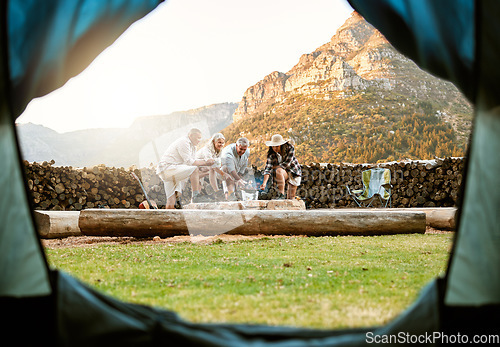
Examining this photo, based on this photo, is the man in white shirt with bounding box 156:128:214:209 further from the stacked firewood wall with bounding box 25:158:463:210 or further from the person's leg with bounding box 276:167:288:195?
the stacked firewood wall with bounding box 25:158:463:210

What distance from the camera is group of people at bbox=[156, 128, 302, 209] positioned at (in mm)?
7680

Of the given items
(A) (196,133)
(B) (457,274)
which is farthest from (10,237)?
(A) (196,133)

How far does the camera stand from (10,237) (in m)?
1.55

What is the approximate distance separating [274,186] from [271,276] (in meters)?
10.1

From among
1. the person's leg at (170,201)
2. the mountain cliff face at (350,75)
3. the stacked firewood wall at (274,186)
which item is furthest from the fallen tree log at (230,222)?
the mountain cliff face at (350,75)

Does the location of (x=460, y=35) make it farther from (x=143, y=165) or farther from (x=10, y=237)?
(x=143, y=165)

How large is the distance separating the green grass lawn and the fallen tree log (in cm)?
39

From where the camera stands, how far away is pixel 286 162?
373 inches

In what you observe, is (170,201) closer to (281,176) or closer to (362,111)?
(281,176)

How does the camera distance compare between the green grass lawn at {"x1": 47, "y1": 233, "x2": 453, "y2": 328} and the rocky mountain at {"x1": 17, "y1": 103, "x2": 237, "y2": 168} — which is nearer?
the green grass lawn at {"x1": 47, "y1": 233, "x2": 453, "y2": 328}

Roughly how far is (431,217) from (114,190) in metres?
9.00

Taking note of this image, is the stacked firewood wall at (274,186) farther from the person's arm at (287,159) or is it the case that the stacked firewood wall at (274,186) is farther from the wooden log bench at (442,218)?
the wooden log bench at (442,218)

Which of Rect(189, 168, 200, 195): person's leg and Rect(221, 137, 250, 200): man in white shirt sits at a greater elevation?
Rect(221, 137, 250, 200): man in white shirt

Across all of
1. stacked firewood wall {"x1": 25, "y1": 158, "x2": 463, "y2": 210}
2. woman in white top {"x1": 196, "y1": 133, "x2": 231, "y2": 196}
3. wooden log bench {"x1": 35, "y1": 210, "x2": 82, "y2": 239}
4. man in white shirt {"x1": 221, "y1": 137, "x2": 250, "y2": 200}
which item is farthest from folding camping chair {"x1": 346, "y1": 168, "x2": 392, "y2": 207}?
wooden log bench {"x1": 35, "y1": 210, "x2": 82, "y2": 239}
